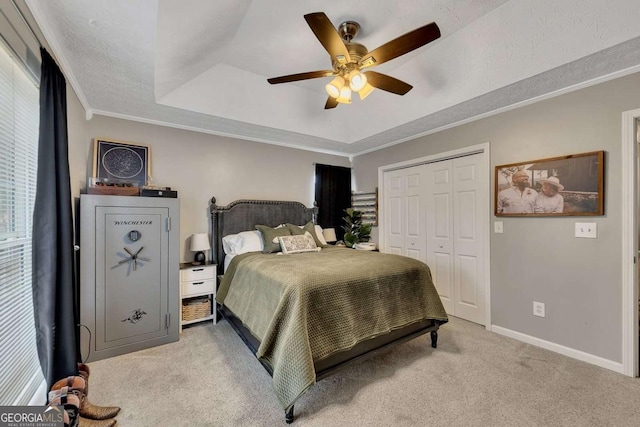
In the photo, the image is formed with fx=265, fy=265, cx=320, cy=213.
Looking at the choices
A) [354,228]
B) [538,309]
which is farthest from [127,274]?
[538,309]

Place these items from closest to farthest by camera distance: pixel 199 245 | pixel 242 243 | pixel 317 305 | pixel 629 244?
1. pixel 317 305
2. pixel 629 244
3. pixel 199 245
4. pixel 242 243

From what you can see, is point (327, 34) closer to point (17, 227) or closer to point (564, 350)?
point (17, 227)

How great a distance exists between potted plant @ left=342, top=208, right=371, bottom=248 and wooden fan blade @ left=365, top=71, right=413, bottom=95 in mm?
2487

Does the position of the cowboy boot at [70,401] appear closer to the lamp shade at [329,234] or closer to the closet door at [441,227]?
the lamp shade at [329,234]

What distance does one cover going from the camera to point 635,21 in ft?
5.63

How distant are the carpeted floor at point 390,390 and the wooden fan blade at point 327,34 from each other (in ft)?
7.98

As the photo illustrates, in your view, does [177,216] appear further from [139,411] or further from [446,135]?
[446,135]

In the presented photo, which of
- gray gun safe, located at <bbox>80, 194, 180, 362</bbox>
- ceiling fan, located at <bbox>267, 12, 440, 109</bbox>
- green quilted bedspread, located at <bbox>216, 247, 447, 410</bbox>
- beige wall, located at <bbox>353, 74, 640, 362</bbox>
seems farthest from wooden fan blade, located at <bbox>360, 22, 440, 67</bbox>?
gray gun safe, located at <bbox>80, 194, 180, 362</bbox>

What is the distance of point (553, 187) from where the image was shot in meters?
2.50

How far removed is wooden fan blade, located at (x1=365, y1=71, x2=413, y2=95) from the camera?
212 cm

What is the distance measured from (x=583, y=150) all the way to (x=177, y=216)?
12.6 feet

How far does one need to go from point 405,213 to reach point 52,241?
3.74m

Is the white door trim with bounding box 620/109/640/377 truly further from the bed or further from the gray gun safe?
the gray gun safe

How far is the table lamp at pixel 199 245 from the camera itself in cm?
314
